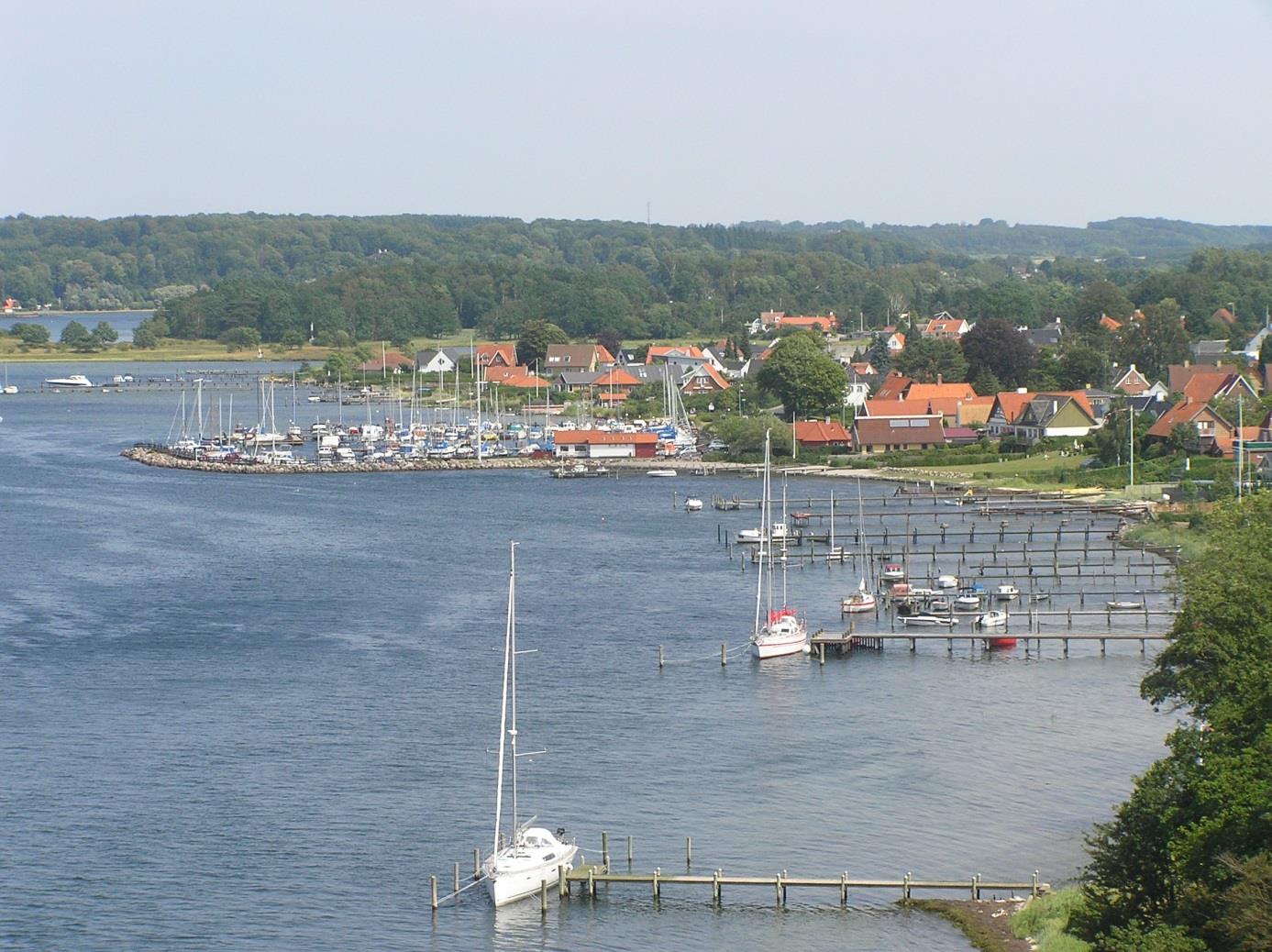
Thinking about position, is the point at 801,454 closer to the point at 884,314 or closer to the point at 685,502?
the point at 685,502

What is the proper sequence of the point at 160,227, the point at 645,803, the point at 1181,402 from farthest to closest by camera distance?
1. the point at 160,227
2. the point at 1181,402
3. the point at 645,803

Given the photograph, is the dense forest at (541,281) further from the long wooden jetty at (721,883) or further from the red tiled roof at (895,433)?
the long wooden jetty at (721,883)

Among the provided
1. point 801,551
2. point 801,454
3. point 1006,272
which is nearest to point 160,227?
point 1006,272

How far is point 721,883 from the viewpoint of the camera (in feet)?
64.3

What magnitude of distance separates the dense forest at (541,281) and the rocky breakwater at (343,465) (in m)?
29.0

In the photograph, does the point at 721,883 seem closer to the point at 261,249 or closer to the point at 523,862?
the point at 523,862

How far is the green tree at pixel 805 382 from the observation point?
62.0 meters

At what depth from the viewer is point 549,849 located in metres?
19.9

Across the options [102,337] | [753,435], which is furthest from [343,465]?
[102,337]

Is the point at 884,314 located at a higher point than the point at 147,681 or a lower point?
higher

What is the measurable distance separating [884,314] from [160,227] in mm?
102256

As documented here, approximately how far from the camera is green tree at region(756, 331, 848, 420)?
6203 cm

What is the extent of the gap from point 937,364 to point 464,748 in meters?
45.6

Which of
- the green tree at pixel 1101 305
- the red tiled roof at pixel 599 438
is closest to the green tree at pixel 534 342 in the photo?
the green tree at pixel 1101 305
